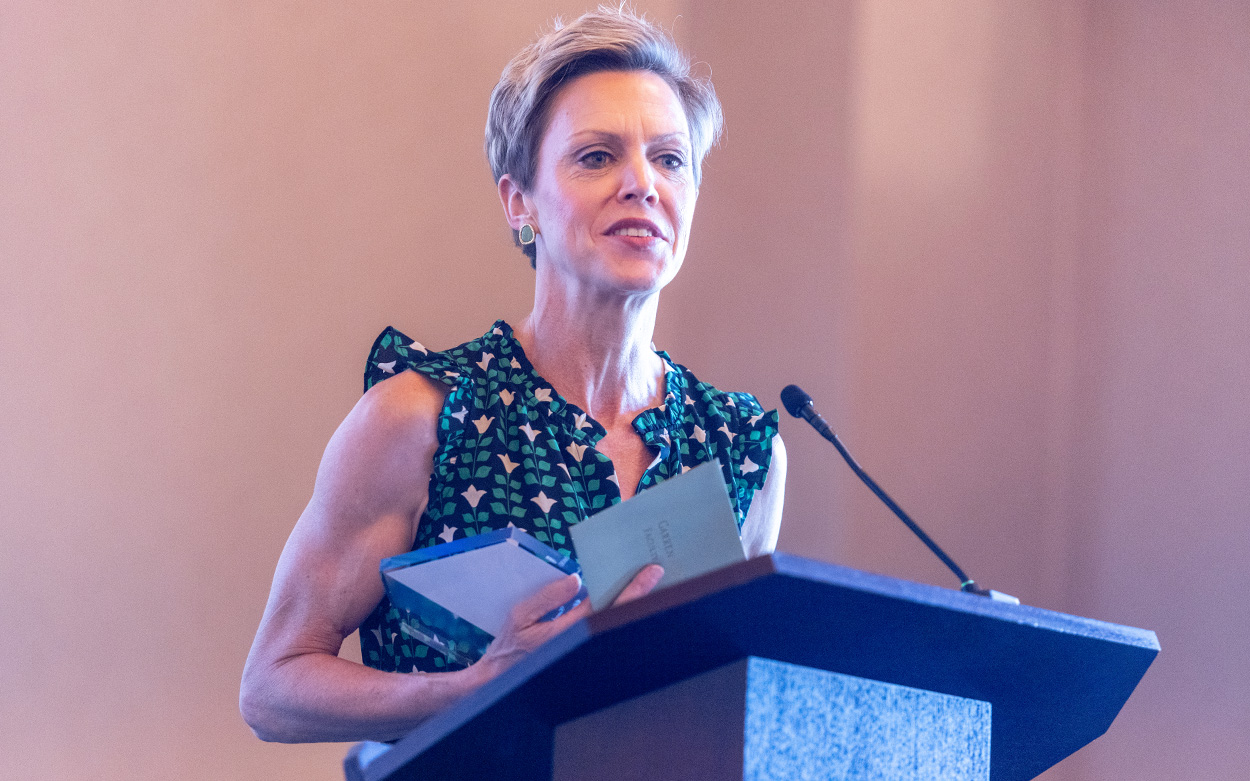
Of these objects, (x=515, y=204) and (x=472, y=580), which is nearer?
(x=472, y=580)

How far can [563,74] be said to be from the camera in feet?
6.33

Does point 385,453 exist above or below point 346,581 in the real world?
above

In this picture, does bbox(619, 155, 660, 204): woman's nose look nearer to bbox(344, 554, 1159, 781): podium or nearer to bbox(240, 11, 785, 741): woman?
bbox(240, 11, 785, 741): woman

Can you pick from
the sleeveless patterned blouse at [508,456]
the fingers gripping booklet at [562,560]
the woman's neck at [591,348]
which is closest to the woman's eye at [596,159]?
the woman's neck at [591,348]

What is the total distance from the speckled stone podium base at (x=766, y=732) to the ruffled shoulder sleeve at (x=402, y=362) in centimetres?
91

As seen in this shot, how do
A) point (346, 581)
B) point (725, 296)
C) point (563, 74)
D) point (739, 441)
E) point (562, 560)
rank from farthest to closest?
point (725, 296) < point (739, 441) < point (563, 74) < point (346, 581) < point (562, 560)

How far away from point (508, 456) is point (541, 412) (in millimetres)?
109

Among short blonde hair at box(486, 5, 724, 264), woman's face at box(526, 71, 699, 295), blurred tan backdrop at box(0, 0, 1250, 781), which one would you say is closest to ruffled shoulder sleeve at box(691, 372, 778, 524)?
woman's face at box(526, 71, 699, 295)

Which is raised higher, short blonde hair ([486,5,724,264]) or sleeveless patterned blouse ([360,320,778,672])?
short blonde hair ([486,5,724,264])

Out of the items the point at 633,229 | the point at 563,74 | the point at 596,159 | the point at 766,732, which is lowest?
the point at 766,732

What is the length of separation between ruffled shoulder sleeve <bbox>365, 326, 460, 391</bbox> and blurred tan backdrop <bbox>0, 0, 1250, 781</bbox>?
2.58 feet

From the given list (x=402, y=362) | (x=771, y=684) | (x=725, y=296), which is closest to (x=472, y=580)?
(x=771, y=684)

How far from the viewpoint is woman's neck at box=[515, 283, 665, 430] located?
193 centimetres

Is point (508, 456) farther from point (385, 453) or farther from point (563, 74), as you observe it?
point (563, 74)
